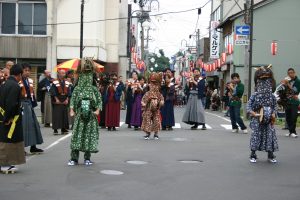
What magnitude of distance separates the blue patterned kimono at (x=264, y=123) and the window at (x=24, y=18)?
29360 mm

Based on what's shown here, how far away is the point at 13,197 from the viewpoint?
23.7 feet

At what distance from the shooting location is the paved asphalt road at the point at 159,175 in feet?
24.9

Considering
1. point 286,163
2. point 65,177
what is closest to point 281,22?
point 286,163

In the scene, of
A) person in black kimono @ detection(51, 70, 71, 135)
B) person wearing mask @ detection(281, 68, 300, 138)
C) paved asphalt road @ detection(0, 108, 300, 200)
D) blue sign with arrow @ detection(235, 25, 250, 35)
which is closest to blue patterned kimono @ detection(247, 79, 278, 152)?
paved asphalt road @ detection(0, 108, 300, 200)

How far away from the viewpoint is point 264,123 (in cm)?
1062

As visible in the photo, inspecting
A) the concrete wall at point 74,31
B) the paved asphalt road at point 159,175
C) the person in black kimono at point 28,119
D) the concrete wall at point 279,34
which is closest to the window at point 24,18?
the concrete wall at point 74,31

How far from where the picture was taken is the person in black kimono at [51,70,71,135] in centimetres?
1606

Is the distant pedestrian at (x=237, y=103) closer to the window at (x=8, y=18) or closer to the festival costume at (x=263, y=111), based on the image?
the festival costume at (x=263, y=111)

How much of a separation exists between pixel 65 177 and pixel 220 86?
4288 cm

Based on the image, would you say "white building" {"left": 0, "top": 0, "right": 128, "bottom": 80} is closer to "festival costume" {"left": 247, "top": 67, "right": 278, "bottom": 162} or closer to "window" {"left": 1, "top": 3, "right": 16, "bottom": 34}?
"window" {"left": 1, "top": 3, "right": 16, "bottom": 34}

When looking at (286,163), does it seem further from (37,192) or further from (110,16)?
(110,16)

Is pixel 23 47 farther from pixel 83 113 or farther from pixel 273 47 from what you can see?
pixel 83 113

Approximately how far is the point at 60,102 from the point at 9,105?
731cm

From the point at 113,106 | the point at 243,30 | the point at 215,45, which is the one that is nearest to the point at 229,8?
the point at 215,45
